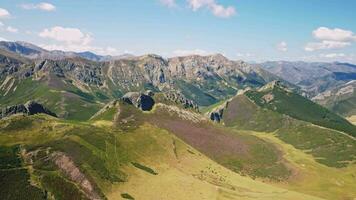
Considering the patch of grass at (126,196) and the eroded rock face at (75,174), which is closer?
the eroded rock face at (75,174)

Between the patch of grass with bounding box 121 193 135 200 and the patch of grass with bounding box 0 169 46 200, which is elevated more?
the patch of grass with bounding box 0 169 46 200

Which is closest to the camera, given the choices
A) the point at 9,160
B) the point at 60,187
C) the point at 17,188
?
the point at 17,188

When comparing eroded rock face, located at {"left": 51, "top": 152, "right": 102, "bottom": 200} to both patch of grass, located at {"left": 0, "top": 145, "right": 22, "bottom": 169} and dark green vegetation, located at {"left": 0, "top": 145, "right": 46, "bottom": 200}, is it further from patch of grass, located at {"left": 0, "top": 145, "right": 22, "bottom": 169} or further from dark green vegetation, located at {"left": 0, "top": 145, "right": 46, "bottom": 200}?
patch of grass, located at {"left": 0, "top": 145, "right": 22, "bottom": 169}

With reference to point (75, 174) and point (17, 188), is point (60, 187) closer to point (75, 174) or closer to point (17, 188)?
point (75, 174)

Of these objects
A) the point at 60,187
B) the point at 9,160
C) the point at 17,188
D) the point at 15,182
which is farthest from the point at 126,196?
the point at 9,160

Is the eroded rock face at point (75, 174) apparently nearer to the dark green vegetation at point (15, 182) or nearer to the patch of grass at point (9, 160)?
the dark green vegetation at point (15, 182)

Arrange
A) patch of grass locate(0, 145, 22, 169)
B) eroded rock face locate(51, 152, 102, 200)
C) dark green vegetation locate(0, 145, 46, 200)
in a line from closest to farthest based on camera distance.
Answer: dark green vegetation locate(0, 145, 46, 200), eroded rock face locate(51, 152, 102, 200), patch of grass locate(0, 145, 22, 169)

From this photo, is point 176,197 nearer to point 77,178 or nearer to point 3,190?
point 77,178

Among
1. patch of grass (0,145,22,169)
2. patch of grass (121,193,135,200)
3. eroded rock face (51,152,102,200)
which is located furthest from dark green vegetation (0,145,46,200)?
patch of grass (121,193,135,200)

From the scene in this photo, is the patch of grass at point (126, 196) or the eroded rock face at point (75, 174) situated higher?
the eroded rock face at point (75, 174)

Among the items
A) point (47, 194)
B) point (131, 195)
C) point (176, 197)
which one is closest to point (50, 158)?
point (47, 194)

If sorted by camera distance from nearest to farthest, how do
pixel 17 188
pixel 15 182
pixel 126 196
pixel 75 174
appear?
1. pixel 17 188
2. pixel 15 182
3. pixel 126 196
4. pixel 75 174

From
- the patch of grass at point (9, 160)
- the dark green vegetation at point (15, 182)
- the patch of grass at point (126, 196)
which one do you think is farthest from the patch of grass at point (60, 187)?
the patch of grass at point (126, 196)
